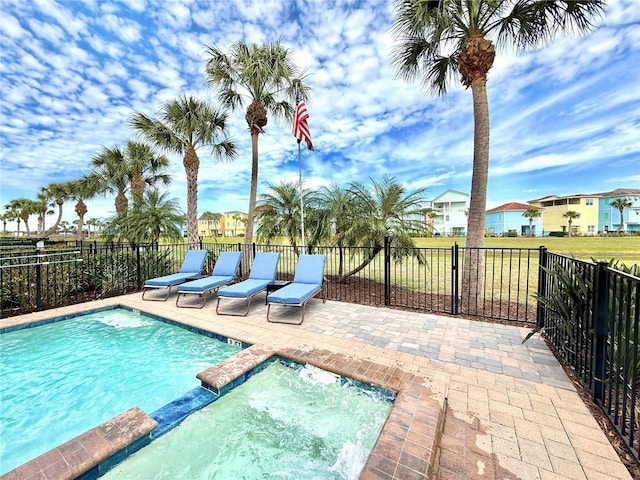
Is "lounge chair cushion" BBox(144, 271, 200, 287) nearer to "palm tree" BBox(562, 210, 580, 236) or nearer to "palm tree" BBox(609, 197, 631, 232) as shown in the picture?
"palm tree" BBox(562, 210, 580, 236)

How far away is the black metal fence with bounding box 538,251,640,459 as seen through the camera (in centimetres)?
193

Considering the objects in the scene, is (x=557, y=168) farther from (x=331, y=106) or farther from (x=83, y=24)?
(x=83, y=24)

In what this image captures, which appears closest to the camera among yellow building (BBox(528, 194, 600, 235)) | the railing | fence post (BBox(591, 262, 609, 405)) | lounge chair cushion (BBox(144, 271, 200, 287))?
fence post (BBox(591, 262, 609, 405))

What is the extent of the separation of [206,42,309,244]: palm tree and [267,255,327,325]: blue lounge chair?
4206 millimetres

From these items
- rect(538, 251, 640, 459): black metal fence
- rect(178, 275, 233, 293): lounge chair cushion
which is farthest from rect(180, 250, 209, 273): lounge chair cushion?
rect(538, 251, 640, 459): black metal fence

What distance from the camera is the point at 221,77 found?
886cm

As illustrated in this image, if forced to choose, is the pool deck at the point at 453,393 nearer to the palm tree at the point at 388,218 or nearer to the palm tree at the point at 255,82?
the palm tree at the point at 388,218

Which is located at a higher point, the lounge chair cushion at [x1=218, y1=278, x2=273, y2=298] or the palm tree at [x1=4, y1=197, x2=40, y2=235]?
the palm tree at [x1=4, y1=197, x2=40, y2=235]

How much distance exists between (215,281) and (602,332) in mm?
6284

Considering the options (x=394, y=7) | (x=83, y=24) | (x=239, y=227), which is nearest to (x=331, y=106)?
(x=394, y=7)

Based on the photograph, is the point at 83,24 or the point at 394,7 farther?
the point at 83,24

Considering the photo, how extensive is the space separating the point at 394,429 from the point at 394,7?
758cm

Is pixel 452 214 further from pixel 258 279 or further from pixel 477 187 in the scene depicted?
pixel 258 279

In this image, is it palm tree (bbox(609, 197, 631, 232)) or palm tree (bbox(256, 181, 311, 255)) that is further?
palm tree (bbox(609, 197, 631, 232))
